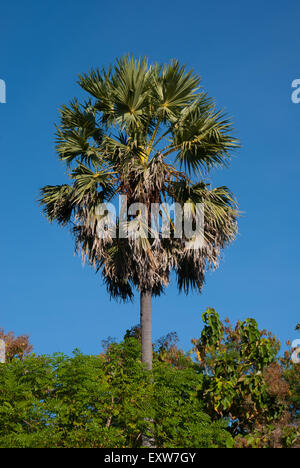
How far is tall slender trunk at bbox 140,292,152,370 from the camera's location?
17.7 m

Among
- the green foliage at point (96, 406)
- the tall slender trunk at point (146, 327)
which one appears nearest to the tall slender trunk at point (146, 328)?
the tall slender trunk at point (146, 327)

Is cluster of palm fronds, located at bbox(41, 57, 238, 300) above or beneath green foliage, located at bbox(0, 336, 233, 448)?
above

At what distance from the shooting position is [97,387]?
1598cm

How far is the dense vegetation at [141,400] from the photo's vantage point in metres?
15.5

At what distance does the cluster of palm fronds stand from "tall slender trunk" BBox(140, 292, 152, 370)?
1.17 ft

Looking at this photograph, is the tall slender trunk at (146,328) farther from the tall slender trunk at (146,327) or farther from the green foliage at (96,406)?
the green foliage at (96,406)

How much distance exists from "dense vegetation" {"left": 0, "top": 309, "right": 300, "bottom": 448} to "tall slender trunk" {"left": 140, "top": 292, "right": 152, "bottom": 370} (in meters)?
0.42

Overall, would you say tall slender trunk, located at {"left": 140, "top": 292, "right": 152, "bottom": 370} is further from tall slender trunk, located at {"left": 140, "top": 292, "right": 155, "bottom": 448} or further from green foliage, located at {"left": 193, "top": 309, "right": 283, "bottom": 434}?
green foliage, located at {"left": 193, "top": 309, "right": 283, "bottom": 434}

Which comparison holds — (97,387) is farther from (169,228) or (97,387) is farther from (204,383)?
(169,228)

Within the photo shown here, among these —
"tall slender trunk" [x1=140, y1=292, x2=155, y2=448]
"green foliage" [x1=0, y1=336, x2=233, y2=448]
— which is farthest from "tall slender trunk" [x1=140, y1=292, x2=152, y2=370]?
"green foliage" [x1=0, y1=336, x2=233, y2=448]

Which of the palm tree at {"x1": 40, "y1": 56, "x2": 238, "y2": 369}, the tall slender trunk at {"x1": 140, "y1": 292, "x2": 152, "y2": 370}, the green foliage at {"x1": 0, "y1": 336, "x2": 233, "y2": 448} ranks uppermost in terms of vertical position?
the palm tree at {"x1": 40, "y1": 56, "x2": 238, "y2": 369}

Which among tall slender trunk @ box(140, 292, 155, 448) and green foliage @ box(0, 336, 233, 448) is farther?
tall slender trunk @ box(140, 292, 155, 448)
